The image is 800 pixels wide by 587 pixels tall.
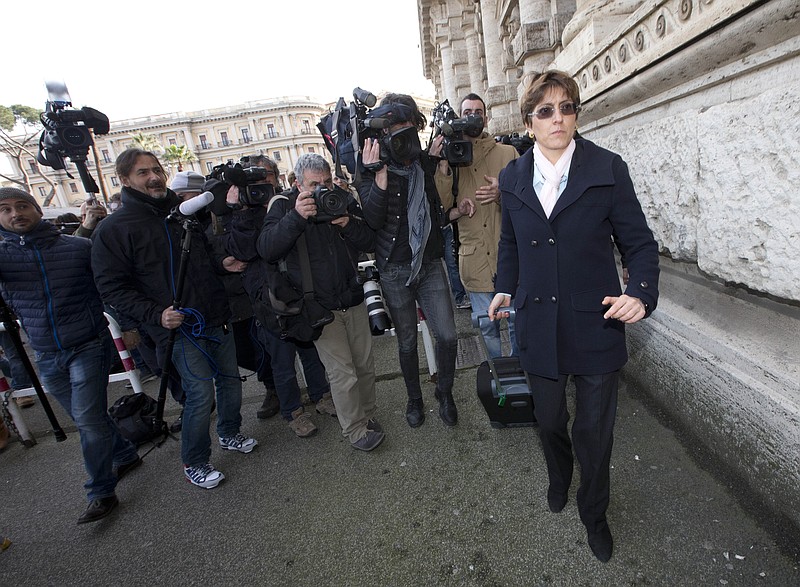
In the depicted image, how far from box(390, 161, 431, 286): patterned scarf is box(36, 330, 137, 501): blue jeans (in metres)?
2.32

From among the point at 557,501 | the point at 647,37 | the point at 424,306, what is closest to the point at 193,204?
the point at 424,306

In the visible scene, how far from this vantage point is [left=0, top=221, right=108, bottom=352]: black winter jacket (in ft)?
8.43

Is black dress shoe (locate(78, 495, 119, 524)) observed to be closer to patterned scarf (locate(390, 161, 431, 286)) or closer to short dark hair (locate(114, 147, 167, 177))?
short dark hair (locate(114, 147, 167, 177))

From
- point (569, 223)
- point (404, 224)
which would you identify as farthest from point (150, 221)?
point (569, 223)

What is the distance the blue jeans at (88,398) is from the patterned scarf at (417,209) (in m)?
2.32

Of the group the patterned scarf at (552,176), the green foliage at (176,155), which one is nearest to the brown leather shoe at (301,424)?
the patterned scarf at (552,176)

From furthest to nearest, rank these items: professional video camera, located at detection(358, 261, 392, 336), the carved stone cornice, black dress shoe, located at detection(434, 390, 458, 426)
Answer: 1. black dress shoe, located at detection(434, 390, 458, 426)
2. professional video camera, located at detection(358, 261, 392, 336)
3. the carved stone cornice

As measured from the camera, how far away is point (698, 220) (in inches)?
91.2

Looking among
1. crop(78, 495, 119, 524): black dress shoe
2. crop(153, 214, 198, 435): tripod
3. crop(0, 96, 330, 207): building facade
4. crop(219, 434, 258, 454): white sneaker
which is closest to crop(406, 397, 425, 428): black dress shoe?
crop(219, 434, 258, 454): white sneaker

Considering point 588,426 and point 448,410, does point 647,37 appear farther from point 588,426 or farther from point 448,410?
point 448,410

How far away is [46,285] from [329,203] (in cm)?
197

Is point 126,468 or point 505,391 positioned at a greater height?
point 505,391

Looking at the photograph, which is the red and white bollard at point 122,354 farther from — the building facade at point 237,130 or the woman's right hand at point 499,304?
the building facade at point 237,130

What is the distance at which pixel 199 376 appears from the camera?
271 centimetres
